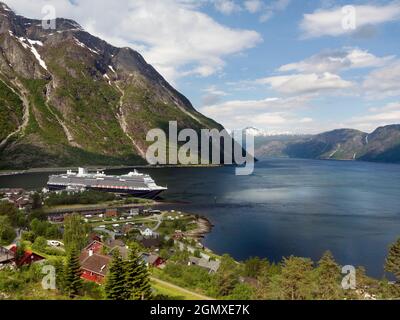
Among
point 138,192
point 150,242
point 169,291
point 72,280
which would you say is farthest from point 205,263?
point 138,192

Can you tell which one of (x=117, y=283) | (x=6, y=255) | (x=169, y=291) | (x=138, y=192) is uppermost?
(x=117, y=283)

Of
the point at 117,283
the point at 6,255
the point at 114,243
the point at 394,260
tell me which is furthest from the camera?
the point at 114,243

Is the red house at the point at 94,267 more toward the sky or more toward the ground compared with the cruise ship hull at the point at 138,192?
more toward the ground

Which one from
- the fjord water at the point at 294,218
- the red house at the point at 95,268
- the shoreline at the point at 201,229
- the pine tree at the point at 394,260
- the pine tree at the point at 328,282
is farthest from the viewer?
the shoreline at the point at 201,229

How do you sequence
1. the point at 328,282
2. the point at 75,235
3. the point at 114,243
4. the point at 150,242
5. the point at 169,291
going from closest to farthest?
the point at 328,282
the point at 169,291
the point at 75,235
the point at 114,243
the point at 150,242

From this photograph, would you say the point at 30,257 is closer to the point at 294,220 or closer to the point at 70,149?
the point at 294,220

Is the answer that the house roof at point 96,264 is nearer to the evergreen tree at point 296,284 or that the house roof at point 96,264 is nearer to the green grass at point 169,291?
the green grass at point 169,291

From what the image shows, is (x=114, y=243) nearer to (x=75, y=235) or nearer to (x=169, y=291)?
(x=75, y=235)

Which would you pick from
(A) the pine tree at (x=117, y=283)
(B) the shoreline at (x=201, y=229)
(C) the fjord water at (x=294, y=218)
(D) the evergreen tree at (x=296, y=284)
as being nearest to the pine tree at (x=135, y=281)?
(A) the pine tree at (x=117, y=283)
